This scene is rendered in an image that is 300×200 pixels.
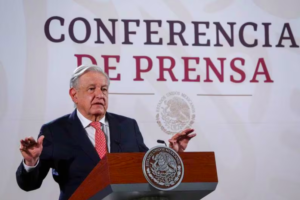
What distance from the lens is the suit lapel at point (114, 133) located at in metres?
3.55

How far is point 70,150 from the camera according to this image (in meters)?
3.59

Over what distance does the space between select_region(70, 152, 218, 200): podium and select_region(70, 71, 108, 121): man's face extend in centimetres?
114

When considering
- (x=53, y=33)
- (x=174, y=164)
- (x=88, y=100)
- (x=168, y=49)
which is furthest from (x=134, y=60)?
(x=174, y=164)

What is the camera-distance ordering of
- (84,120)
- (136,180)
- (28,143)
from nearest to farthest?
(136,180), (28,143), (84,120)

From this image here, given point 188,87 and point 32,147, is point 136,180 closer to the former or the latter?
point 32,147

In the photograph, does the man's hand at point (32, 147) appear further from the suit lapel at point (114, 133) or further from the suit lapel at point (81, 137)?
the suit lapel at point (114, 133)

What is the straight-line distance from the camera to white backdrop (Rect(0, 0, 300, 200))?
14.2 ft

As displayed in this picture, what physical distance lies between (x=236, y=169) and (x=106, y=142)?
1255mm

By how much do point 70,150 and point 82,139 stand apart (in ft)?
0.31

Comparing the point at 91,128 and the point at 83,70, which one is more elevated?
the point at 83,70

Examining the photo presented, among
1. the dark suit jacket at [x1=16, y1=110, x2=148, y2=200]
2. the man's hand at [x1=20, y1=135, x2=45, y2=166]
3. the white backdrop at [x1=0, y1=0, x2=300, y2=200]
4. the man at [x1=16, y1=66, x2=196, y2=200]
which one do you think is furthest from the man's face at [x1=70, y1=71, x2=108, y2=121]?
the man's hand at [x1=20, y1=135, x2=45, y2=166]

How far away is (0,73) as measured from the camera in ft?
14.0

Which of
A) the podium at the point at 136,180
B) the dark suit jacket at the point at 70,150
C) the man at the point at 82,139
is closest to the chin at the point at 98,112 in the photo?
the man at the point at 82,139

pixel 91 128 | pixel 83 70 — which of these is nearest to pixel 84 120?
pixel 91 128
